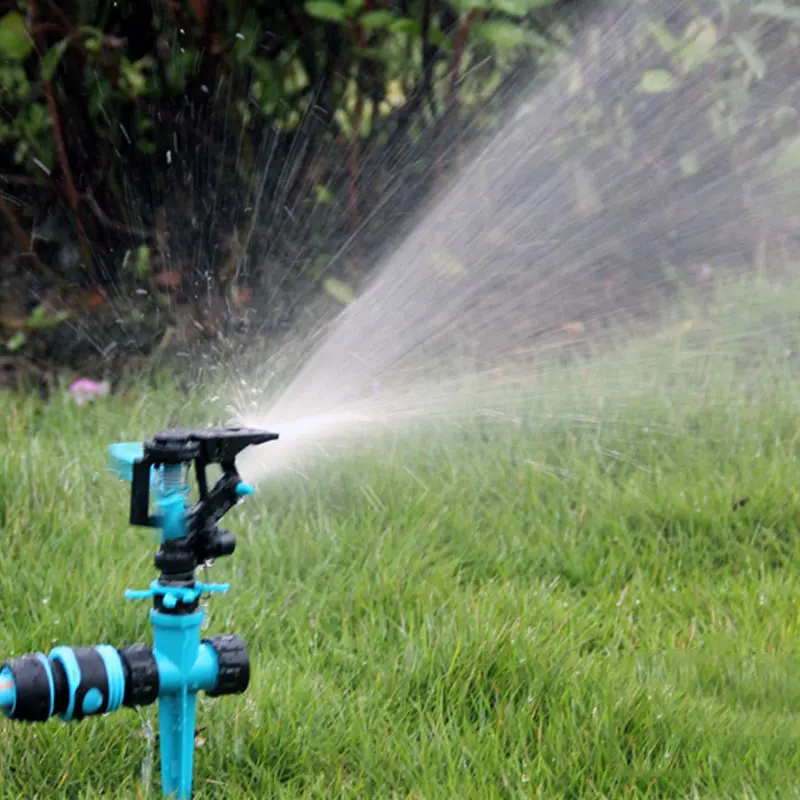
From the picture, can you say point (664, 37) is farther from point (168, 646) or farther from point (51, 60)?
point (168, 646)

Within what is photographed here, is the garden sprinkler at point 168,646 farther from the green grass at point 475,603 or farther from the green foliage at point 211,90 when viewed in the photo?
the green foliage at point 211,90

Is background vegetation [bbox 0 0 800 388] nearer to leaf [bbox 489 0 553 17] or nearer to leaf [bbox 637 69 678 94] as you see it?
leaf [bbox 637 69 678 94]

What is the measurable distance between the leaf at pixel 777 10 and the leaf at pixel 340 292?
138 cm

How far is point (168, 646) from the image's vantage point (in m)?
1.64

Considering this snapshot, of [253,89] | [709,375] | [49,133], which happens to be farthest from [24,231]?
[709,375]

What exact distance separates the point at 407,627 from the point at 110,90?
2117 mm

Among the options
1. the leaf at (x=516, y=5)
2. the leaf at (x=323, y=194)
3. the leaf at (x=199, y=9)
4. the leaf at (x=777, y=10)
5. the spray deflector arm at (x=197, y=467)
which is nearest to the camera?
the spray deflector arm at (x=197, y=467)

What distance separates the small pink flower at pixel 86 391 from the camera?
3.47 metres

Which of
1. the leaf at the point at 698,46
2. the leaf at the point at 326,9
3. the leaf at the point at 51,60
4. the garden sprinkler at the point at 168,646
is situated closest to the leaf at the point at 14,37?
the leaf at the point at 51,60

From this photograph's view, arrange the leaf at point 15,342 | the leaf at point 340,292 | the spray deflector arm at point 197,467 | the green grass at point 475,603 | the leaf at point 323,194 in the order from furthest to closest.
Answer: the leaf at point 323,194 < the leaf at point 15,342 < the leaf at point 340,292 < the green grass at point 475,603 < the spray deflector arm at point 197,467

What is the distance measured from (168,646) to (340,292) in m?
2.11

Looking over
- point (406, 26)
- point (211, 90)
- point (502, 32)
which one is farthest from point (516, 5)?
point (211, 90)

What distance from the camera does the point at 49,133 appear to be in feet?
12.4

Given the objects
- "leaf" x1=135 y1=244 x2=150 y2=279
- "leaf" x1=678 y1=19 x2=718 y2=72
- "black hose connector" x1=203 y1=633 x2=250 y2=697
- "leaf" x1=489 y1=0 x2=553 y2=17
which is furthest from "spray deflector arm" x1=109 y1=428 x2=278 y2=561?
"leaf" x1=678 y1=19 x2=718 y2=72
